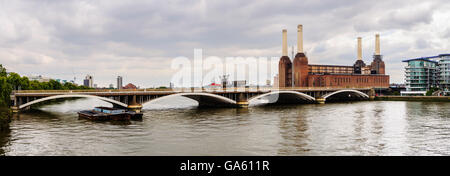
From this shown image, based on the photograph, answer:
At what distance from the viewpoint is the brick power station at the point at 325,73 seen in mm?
152875

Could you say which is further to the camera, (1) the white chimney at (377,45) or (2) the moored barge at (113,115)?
(1) the white chimney at (377,45)

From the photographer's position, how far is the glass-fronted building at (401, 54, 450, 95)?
13800cm

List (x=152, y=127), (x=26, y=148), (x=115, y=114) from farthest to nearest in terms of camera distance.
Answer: (x=115, y=114), (x=152, y=127), (x=26, y=148)

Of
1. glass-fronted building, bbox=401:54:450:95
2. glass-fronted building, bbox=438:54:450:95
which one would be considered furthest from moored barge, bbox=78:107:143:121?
glass-fronted building, bbox=438:54:450:95

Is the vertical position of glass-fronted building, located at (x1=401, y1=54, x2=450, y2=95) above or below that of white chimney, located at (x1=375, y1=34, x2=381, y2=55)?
below

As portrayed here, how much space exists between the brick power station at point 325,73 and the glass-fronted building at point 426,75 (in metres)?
29.0

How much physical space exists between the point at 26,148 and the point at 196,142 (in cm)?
1641

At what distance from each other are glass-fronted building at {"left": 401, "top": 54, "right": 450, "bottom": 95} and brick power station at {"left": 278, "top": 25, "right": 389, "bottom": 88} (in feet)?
95.1

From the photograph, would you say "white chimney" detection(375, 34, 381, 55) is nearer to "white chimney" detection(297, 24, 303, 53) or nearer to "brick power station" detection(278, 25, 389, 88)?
"brick power station" detection(278, 25, 389, 88)

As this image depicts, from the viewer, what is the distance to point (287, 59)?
16262cm

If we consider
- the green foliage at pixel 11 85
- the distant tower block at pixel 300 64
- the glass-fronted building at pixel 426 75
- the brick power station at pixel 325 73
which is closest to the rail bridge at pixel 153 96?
the green foliage at pixel 11 85

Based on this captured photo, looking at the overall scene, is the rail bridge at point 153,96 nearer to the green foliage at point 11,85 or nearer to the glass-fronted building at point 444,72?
the green foliage at point 11,85
